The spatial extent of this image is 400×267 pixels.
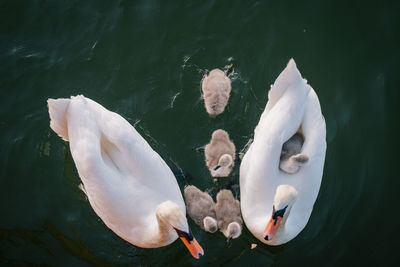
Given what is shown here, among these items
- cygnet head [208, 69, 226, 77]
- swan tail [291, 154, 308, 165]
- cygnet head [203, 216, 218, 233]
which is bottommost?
cygnet head [203, 216, 218, 233]

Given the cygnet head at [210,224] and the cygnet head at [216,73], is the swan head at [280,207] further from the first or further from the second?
the cygnet head at [216,73]

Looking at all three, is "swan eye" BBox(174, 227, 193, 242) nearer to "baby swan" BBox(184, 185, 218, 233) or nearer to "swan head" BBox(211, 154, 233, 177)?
"baby swan" BBox(184, 185, 218, 233)

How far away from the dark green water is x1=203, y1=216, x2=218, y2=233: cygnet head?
17.4 inches

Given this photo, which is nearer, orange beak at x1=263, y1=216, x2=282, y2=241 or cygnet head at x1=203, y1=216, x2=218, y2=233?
orange beak at x1=263, y1=216, x2=282, y2=241

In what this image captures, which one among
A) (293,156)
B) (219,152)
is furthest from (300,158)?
(219,152)

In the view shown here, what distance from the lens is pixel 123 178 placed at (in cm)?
542

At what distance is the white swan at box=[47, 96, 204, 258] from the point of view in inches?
203

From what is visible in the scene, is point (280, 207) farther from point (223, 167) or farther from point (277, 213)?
point (223, 167)

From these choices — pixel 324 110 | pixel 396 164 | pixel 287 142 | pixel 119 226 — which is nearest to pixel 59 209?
pixel 119 226

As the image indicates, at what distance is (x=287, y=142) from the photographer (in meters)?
5.98

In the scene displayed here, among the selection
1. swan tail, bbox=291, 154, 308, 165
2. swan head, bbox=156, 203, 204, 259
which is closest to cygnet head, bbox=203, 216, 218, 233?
swan head, bbox=156, 203, 204, 259

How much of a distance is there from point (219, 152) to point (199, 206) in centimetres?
78

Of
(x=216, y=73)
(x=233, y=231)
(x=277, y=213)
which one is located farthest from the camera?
(x=216, y=73)

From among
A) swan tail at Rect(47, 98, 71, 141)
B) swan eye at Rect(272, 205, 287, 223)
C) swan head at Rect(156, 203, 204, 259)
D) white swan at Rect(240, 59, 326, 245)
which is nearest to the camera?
swan head at Rect(156, 203, 204, 259)
